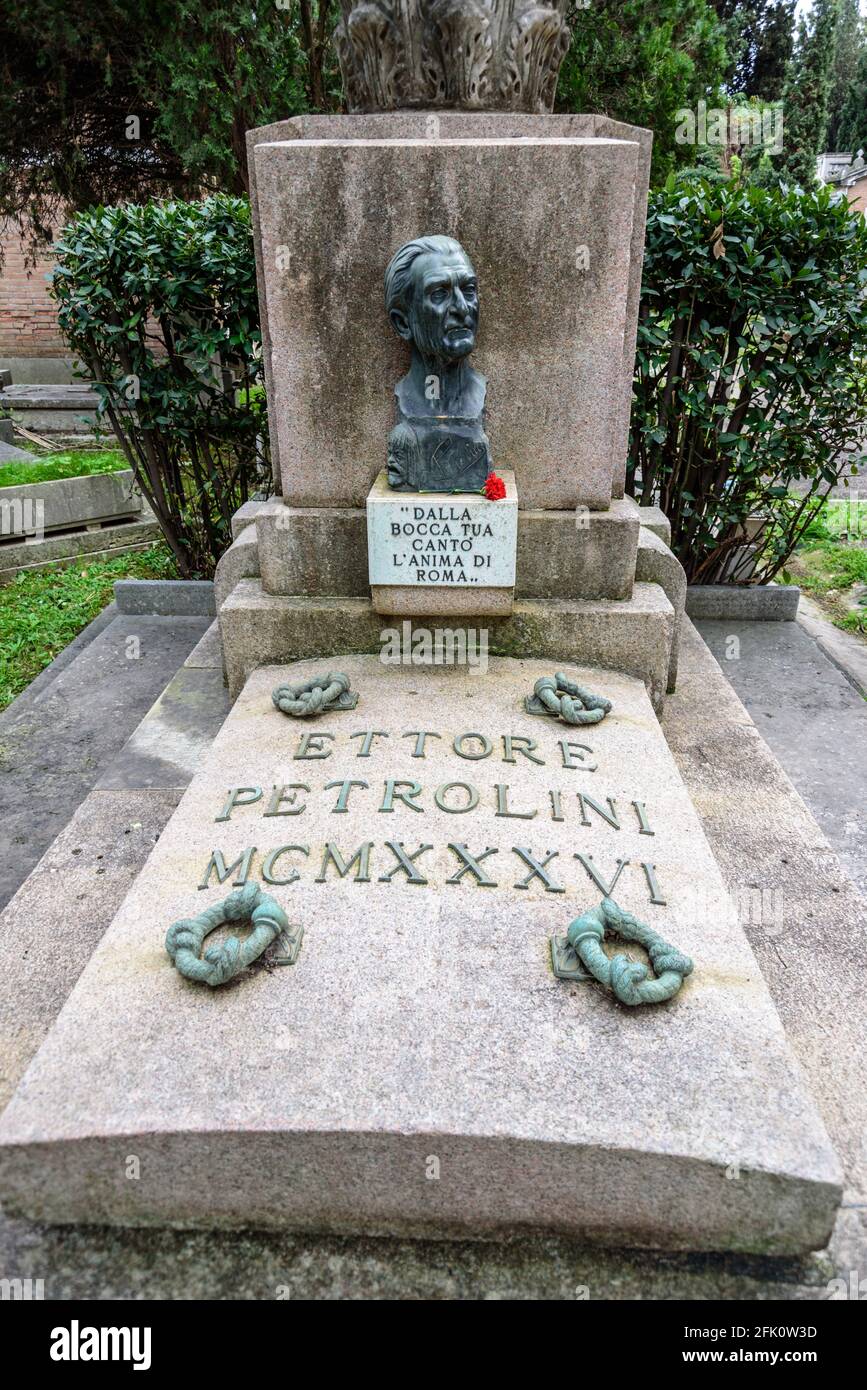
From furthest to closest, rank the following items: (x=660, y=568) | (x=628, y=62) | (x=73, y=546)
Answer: (x=628, y=62) < (x=73, y=546) < (x=660, y=568)

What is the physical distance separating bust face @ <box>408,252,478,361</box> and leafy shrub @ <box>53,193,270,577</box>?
2.07 m

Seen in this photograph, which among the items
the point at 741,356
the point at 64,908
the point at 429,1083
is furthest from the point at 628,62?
the point at 429,1083

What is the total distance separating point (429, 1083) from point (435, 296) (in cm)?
219

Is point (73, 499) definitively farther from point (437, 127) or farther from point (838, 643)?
point (838, 643)

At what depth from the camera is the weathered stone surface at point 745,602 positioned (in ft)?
16.5

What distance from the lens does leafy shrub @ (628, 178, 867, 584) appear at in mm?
4188

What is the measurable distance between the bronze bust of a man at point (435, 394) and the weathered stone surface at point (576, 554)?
0.33 metres

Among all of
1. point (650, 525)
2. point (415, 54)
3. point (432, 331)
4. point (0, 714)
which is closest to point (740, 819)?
point (650, 525)

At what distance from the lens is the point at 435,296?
9.17 ft

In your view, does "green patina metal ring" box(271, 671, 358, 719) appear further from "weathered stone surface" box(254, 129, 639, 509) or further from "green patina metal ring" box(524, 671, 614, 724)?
"weathered stone surface" box(254, 129, 639, 509)

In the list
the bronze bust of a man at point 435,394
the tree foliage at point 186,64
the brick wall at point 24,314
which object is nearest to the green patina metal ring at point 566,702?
the bronze bust of a man at point 435,394

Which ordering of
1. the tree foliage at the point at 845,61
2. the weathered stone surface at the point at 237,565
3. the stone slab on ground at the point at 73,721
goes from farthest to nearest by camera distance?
the tree foliage at the point at 845,61
the weathered stone surface at the point at 237,565
the stone slab on ground at the point at 73,721

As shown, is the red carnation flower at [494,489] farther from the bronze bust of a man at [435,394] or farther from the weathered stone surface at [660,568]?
the weathered stone surface at [660,568]
